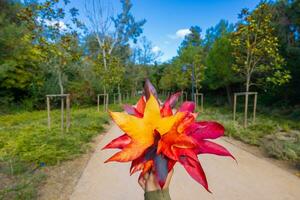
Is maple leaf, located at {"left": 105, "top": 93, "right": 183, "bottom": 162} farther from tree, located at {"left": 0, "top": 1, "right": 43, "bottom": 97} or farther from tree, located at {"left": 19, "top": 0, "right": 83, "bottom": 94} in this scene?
tree, located at {"left": 0, "top": 1, "right": 43, "bottom": 97}

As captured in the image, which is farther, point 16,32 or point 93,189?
point 16,32

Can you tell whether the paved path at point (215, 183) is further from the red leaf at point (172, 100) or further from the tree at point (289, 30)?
the tree at point (289, 30)

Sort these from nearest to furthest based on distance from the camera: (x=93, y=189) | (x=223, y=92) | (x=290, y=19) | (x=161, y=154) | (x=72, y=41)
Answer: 1. (x=161, y=154)
2. (x=93, y=189)
3. (x=72, y=41)
4. (x=290, y=19)
5. (x=223, y=92)

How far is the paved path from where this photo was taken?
2848 millimetres

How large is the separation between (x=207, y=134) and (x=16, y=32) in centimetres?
1279

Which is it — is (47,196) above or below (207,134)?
below

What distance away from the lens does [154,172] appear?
615mm

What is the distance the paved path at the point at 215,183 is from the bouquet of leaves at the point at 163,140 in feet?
8.08

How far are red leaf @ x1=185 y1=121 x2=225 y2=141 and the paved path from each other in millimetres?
2487

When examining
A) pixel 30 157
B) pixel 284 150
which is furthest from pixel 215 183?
pixel 30 157

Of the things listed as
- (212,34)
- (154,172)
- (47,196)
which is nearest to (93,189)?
(47,196)

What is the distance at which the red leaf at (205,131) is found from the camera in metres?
0.60

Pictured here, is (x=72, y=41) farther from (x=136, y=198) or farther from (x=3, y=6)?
(x=3, y=6)

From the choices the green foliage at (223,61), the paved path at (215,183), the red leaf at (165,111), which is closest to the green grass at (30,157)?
the paved path at (215,183)
